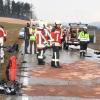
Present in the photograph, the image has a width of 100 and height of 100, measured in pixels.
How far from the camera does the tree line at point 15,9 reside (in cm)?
15288

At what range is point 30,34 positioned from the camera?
30.8 metres

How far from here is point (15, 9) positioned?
158875 millimetres

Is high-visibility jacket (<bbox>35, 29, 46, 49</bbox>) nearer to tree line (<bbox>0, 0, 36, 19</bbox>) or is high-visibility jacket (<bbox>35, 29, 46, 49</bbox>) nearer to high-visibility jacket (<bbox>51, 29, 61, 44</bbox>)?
high-visibility jacket (<bbox>51, 29, 61, 44</bbox>)

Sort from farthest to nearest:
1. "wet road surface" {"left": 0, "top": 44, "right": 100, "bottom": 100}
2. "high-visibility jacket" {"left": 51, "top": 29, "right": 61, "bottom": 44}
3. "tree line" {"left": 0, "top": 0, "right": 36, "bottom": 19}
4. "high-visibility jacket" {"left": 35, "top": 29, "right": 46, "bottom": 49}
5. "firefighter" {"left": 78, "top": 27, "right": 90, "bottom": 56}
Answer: "tree line" {"left": 0, "top": 0, "right": 36, "bottom": 19}
"firefighter" {"left": 78, "top": 27, "right": 90, "bottom": 56}
"high-visibility jacket" {"left": 35, "top": 29, "right": 46, "bottom": 49}
"high-visibility jacket" {"left": 51, "top": 29, "right": 61, "bottom": 44}
"wet road surface" {"left": 0, "top": 44, "right": 100, "bottom": 100}

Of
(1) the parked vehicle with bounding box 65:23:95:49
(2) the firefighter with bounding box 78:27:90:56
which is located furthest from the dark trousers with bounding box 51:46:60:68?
(1) the parked vehicle with bounding box 65:23:95:49

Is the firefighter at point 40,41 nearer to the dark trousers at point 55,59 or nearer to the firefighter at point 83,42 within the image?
the dark trousers at point 55,59

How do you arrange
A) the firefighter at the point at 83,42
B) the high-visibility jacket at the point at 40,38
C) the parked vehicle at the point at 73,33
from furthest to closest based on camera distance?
the parked vehicle at the point at 73,33 → the firefighter at the point at 83,42 → the high-visibility jacket at the point at 40,38

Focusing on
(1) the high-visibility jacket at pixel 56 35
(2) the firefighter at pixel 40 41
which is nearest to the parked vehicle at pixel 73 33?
(2) the firefighter at pixel 40 41

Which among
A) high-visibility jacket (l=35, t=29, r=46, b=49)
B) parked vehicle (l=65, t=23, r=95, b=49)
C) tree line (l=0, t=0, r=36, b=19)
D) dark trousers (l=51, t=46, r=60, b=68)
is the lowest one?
tree line (l=0, t=0, r=36, b=19)

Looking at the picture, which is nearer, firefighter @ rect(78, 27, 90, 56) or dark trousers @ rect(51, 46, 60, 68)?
dark trousers @ rect(51, 46, 60, 68)

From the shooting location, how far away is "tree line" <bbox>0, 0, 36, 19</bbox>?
502 ft

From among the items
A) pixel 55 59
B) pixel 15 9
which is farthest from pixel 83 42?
pixel 15 9

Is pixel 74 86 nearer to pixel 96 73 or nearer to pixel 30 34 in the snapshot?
pixel 96 73

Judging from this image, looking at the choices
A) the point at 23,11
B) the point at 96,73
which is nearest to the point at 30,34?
the point at 96,73
